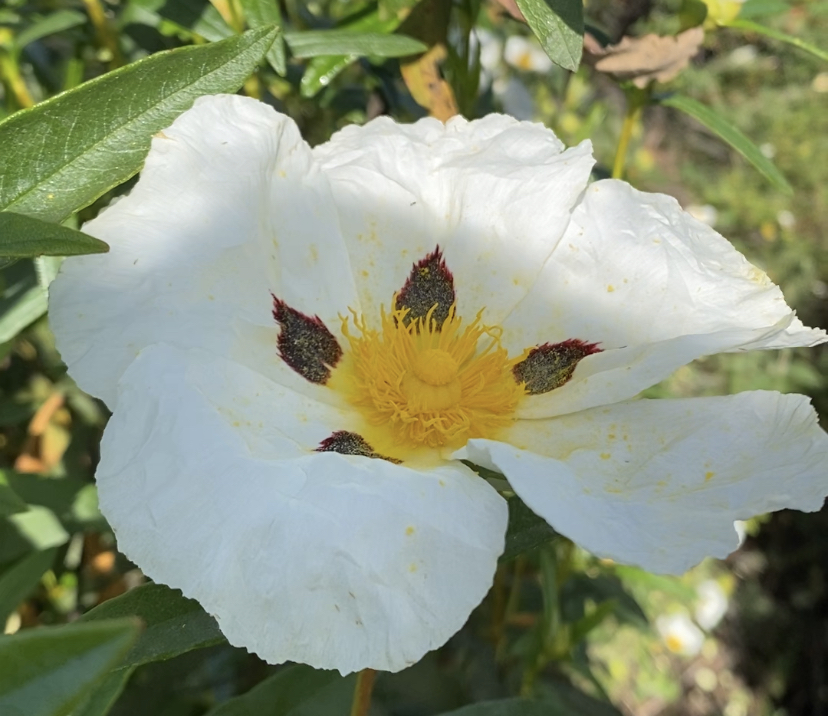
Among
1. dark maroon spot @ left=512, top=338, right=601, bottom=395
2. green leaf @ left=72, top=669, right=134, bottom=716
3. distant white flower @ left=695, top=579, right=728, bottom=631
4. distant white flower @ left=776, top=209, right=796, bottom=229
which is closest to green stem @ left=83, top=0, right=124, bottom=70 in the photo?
dark maroon spot @ left=512, top=338, right=601, bottom=395

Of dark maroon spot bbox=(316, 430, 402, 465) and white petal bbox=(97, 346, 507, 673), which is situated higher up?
white petal bbox=(97, 346, 507, 673)

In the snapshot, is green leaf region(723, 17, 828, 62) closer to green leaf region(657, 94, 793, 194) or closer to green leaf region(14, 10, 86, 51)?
green leaf region(657, 94, 793, 194)

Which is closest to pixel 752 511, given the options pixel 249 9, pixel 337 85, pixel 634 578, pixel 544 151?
pixel 544 151

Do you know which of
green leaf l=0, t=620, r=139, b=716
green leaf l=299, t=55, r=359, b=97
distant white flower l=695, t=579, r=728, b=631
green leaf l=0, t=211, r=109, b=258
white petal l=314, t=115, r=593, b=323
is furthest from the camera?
distant white flower l=695, t=579, r=728, b=631

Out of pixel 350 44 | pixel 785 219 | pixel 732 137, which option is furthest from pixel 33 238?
pixel 785 219

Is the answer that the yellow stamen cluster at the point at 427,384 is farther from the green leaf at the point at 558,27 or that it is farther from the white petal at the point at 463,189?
the green leaf at the point at 558,27

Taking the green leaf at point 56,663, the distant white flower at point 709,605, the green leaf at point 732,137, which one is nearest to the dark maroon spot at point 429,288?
the green leaf at point 732,137
